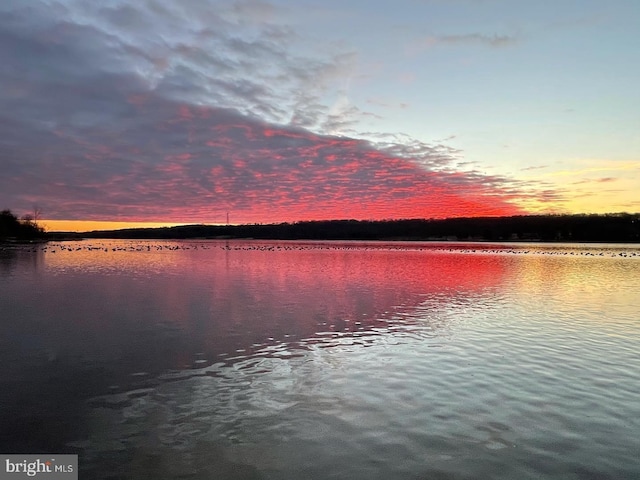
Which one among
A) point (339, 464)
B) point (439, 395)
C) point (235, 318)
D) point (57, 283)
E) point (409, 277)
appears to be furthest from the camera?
point (409, 277)

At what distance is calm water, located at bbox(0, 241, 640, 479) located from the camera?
654 centimetres

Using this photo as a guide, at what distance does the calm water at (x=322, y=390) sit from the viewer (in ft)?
21.5

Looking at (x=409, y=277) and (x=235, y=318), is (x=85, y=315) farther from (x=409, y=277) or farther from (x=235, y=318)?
(x=409, y=277)

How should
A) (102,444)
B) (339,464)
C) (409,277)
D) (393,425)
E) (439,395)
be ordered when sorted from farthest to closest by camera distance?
1. (409,277)
2. (439,395)
3. (393,425)
4. (102,444)
5. (339,464)

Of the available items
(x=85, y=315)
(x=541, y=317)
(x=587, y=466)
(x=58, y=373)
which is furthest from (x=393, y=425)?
(x=85, y=315)

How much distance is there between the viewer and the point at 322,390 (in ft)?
30.8

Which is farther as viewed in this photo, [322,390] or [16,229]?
[16,229]

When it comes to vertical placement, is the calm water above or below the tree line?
below

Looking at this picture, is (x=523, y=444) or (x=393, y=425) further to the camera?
(x=393, y=425)

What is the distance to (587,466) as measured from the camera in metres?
6.39

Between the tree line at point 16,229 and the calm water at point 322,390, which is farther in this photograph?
the tree line at point 16,229

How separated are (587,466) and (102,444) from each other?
23.6 feet

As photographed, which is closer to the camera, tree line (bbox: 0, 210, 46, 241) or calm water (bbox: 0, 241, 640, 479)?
calm water (bbox: 0, 241, 640, 479)

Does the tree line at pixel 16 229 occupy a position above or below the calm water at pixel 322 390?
above
